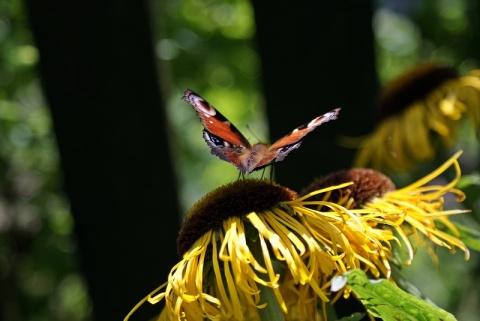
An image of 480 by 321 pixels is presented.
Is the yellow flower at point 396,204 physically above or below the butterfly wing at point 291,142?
below

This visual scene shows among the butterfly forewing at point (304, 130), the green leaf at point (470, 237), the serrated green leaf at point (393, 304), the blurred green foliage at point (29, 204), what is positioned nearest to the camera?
the serrated green leaf at point (393, 304)

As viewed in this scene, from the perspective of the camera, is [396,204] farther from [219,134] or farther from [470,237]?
[219,134]

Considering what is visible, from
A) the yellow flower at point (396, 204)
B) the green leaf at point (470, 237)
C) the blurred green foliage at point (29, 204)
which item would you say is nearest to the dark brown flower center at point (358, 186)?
the yellow flower at point (396, 204)

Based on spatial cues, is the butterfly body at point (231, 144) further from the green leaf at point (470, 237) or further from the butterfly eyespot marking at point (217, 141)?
the green leaf at point (470, 237)

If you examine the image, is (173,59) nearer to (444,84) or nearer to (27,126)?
(27,126)

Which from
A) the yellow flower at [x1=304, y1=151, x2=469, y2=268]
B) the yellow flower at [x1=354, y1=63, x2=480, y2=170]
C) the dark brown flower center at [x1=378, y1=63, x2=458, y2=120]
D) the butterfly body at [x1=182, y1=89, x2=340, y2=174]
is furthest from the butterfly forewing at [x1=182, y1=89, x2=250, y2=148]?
the dark brown flower center at [x1=378, y1=63, x2=458, y2=120]

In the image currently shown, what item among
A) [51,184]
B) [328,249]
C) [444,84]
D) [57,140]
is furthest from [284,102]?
[51,184]

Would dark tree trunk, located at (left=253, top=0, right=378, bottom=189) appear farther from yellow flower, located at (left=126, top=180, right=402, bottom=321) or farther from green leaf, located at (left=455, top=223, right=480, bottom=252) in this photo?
yellow flower, located at (left=126, top=180, right=402, bottom=321)

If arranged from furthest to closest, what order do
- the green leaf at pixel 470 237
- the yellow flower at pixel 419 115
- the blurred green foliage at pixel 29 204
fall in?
the blurred green foliage at pixel 29 204 < the yellow flower at pixel 419 115 < the green leaf at pixel 470 237
